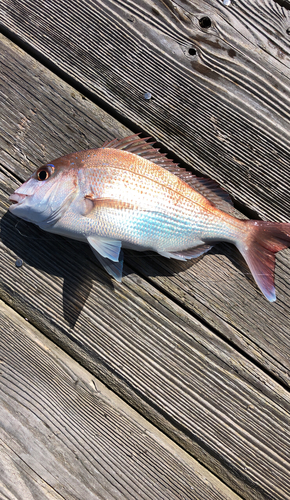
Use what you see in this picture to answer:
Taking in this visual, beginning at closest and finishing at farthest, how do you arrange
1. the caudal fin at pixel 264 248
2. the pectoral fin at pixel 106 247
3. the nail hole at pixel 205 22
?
1. the pectoral fin at pixel 106 247
2. the caudal fin at pixel 264 248
3. the nail hole at pixel 205 22

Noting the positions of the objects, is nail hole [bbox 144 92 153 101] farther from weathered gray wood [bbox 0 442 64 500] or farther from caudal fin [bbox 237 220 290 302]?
weathered gray wood [bbox 0 442 64 500]

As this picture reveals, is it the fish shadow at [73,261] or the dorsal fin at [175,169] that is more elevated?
the dorsal fin at [175,169]

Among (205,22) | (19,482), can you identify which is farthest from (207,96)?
(19,482)

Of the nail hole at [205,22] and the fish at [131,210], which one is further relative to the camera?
the nail hole at [205,22]

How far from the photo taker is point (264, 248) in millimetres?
1571

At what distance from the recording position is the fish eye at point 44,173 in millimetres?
1499

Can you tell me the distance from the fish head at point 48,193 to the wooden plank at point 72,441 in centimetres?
66

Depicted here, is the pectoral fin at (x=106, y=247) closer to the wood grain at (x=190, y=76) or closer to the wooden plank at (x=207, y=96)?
the wooden plank at (x=207, y=96)

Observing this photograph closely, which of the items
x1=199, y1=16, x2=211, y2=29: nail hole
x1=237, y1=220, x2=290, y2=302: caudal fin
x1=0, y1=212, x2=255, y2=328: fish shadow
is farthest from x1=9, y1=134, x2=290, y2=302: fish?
x1=199, y1=16, x2=211, y2=29: nail hole

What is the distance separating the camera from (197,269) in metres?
1.69

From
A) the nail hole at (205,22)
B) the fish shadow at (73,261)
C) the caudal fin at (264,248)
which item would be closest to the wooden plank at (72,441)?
the fish shadow at (73,261)

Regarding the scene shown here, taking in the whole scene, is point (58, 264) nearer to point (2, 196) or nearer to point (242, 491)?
point (2, 196)

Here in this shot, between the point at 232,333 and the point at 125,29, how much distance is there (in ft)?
6.15

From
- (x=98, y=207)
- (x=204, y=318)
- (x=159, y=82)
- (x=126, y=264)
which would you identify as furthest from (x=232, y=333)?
(x=159, y=82)
